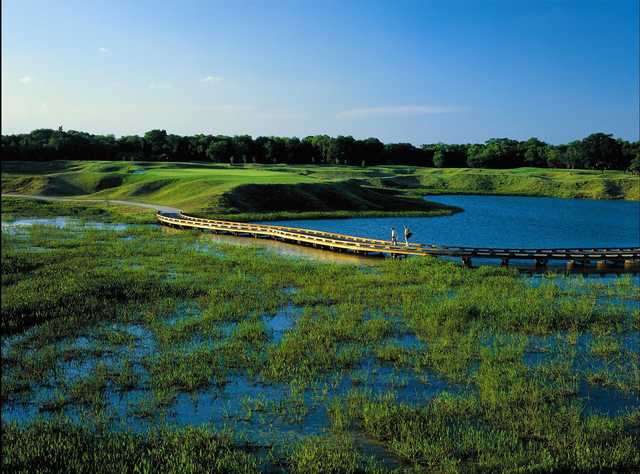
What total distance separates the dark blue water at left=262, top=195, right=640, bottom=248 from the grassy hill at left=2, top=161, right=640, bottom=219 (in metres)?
7.76

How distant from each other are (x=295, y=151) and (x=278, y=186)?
3536 inches

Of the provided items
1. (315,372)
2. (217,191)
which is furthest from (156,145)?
(315,372)

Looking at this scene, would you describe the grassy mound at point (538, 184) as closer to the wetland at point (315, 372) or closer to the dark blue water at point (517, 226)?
the dark blue water at point (517, 226)

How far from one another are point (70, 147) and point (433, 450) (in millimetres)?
155853

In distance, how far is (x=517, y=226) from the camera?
72.3 meters

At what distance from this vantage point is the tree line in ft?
504

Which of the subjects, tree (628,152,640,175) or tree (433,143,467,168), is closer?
tree (628,152,640,175)

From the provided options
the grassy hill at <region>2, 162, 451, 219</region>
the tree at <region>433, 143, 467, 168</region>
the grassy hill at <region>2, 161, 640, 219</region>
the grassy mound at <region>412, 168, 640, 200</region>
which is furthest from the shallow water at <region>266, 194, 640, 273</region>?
the tree at <region>433, 143, 467, 168</region>

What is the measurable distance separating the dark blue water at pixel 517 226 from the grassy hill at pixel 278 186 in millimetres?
7763

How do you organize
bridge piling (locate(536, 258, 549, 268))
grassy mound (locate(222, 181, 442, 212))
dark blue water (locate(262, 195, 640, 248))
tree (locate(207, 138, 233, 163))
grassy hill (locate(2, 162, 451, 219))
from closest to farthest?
bridge piling (locate(536, 258, 549, 268))
dark blue water (locate(262, 195, 640, 248))
grassy hill (locate(2, 162, 451, 219))
grassy mound (locate(222, 181, 442, 212))
tree (locate(207, 138, 233, 163))

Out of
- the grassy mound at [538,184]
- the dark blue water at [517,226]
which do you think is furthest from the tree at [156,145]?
the dark blue water at [517,226]

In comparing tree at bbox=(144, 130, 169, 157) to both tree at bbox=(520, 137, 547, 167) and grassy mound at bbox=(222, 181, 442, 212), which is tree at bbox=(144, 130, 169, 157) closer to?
grassy mound at bbox=(222, 181, 442, 212)

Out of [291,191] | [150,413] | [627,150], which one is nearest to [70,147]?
[291,191]

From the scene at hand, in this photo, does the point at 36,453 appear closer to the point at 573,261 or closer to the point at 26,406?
the point at 26,406
